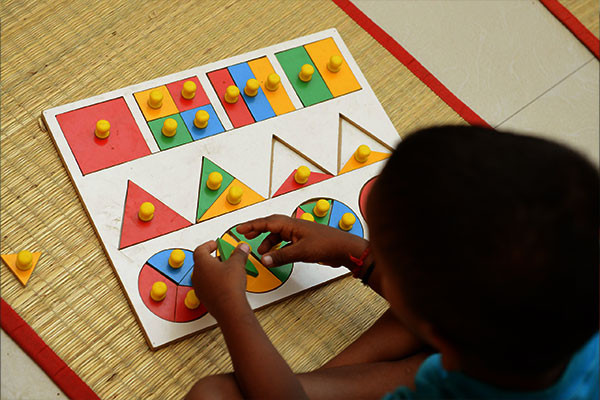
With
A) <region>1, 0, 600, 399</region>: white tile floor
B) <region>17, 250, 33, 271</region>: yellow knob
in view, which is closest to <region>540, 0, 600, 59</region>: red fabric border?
<region>1, 0, 600, 399</region>: white tile floor

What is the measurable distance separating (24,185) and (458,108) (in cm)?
72

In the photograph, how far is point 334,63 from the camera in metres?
1.06

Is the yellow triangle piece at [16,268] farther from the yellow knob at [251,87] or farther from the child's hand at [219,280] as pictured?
the yellow knob at [251,87]

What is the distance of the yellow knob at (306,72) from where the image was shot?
40.7 inches

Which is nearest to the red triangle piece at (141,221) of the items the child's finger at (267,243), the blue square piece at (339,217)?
the child's finger at (267,243)

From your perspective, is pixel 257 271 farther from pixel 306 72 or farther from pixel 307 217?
pixel 306 72

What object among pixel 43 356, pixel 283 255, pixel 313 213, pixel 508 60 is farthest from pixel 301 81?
pixel 43 356

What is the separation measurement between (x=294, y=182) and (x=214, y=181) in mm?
128

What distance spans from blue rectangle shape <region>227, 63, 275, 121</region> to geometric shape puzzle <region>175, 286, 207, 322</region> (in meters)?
0.31

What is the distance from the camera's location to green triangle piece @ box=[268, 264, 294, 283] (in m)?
0.90

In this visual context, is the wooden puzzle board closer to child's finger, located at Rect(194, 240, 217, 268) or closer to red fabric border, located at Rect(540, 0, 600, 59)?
child's finger, located at Rect(194, 240, 217, 268)

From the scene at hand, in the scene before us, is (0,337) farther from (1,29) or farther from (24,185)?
(1,29)

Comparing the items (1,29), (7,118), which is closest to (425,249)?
(7,118)

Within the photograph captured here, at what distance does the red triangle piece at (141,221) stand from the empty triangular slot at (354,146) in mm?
268
